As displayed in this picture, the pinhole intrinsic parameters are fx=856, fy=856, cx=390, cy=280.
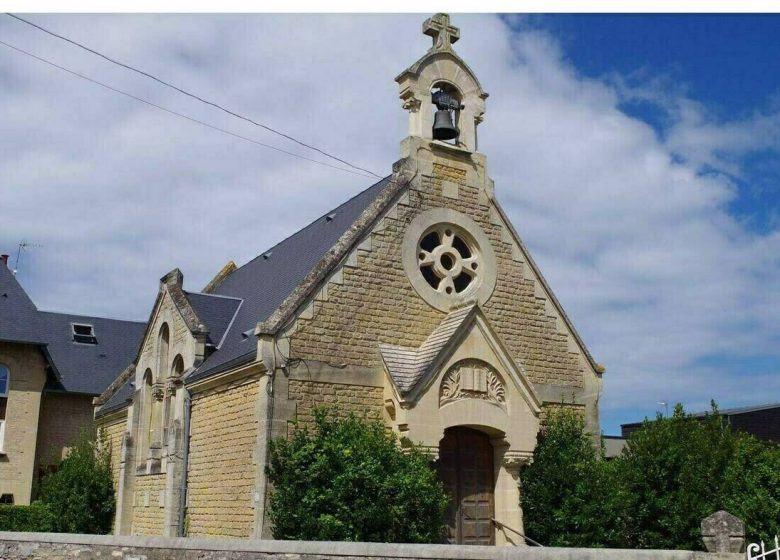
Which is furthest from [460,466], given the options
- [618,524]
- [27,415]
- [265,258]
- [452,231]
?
[27,415]

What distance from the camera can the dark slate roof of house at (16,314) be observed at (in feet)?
106

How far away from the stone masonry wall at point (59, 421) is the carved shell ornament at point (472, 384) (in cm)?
2091

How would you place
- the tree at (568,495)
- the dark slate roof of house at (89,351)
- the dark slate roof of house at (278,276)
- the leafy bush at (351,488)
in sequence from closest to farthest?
the leafy bush at (351,488), the tree at (568,495), the dark slate roof of house at (278,276), the dark slate roof of house at (89,351)

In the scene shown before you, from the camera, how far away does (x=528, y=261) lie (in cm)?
1991

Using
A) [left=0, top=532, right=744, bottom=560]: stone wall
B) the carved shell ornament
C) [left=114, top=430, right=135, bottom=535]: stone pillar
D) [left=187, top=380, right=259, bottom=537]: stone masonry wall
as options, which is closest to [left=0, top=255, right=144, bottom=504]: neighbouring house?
[left=114, top=430, right=135, bottom=535]: stone pillar

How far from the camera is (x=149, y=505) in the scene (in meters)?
20.1

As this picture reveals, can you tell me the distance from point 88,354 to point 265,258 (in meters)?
16.2

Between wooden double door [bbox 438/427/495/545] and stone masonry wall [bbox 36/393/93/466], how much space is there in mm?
20247

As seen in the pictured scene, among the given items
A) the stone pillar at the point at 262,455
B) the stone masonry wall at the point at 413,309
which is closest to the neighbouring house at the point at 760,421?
the stone masonry wall at the point at 413,309

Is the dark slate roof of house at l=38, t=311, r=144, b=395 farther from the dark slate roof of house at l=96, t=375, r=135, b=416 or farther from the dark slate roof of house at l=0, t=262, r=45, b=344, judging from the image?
the dark slate roof of house at l=96, t=375, r=135, b=416

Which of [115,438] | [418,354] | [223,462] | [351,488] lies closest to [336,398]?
[418,354]

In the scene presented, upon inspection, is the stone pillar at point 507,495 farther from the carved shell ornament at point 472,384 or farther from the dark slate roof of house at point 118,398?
the dark slate roof of house at point 118,398

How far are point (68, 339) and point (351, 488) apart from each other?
2668 centimetres

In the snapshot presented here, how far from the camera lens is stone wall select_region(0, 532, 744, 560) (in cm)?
908
